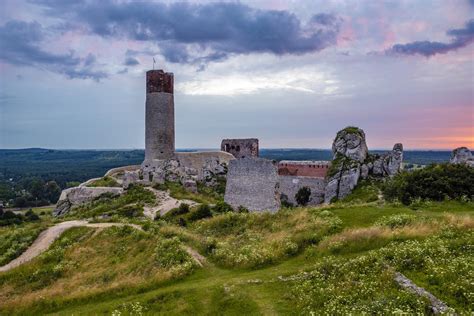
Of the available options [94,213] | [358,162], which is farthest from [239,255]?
[358,162]

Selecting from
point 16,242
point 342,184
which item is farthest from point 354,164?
point 16,242

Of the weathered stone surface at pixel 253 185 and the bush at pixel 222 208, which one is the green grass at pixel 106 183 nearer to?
the bush at pixel 222 208

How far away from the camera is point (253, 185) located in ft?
112

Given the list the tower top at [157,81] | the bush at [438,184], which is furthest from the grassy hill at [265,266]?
the tower top at [157,81]

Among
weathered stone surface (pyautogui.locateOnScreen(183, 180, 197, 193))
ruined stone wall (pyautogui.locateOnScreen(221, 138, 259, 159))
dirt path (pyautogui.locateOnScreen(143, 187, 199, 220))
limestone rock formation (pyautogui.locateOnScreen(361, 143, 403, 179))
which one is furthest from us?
ruined stone wall (pyautogui.locateOnScreen(221, 138, 259, 159))

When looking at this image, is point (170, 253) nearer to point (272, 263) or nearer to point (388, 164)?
point (272, 263)

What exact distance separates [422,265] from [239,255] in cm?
771

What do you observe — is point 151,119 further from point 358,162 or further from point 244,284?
point 244,284

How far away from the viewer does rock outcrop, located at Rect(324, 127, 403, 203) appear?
138 feet

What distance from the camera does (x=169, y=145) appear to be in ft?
164

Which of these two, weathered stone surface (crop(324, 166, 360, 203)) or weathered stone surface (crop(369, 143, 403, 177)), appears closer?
weathered stone surface (crop(324, 166, 360, 203))

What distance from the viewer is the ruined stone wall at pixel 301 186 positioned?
153 ft

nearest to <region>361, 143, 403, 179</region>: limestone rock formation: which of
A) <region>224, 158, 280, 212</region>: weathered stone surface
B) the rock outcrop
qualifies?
the rock outcrop

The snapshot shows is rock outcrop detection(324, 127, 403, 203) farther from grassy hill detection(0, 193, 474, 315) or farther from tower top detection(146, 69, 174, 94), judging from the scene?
tower top detection(146, 69, 174, 94)
